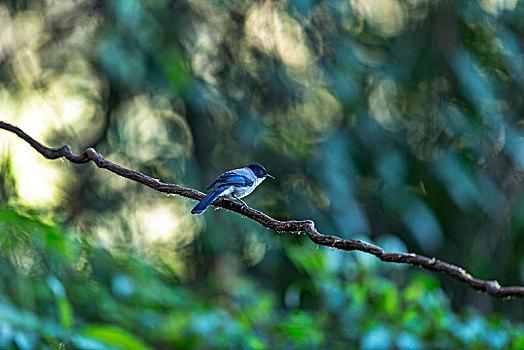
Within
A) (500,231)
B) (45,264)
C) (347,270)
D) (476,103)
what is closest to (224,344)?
(347,270)

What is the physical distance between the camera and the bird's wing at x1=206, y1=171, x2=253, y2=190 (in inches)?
69.0

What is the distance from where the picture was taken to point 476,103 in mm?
3814

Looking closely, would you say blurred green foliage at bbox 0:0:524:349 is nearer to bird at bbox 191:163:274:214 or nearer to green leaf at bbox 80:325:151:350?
green leaf at bbox 80:325:151:350

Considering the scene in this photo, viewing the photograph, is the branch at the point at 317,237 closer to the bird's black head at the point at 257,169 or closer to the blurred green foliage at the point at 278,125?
the bird's black head at the point at 257,169

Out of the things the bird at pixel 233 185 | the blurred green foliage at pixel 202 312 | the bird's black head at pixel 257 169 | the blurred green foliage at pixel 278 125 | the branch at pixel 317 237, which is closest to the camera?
the branch at pixel 317 237

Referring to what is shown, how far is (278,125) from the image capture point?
167 inches

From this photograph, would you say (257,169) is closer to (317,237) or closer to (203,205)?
(203,205)

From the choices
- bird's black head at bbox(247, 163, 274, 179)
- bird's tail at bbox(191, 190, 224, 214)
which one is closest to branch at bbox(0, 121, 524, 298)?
bird's tail at bbox(191, 190, 224, 214)

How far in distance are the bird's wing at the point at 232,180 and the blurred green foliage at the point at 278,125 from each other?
1.74 m

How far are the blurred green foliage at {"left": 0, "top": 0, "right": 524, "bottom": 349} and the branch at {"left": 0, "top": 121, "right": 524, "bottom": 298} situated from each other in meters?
2.43

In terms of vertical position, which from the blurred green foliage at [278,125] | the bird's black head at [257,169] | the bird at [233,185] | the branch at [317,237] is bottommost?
the branch at [317,237]

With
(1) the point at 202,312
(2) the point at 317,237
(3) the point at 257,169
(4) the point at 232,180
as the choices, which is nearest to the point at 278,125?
(1) the point at 202,312

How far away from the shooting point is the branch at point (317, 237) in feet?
2.51

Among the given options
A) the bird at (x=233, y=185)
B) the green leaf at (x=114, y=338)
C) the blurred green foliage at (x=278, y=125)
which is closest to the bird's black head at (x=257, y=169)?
the bird at (x=233, y=185)
